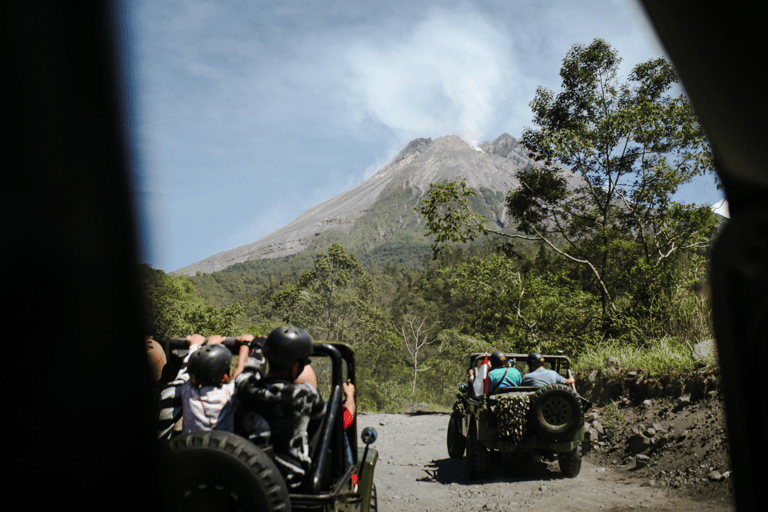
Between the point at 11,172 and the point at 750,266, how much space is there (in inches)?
186

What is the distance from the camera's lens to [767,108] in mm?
1079

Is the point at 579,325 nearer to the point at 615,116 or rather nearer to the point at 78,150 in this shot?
the point at 615,116

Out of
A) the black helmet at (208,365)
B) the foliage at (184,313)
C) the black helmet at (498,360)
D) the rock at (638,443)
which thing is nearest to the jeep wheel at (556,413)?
the black helmet at (498,360)

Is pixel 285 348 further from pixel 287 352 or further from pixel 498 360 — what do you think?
pixel 498 360

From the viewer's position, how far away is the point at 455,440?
399 inches

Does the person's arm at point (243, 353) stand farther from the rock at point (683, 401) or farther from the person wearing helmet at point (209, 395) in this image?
the rock at point (683, 401)

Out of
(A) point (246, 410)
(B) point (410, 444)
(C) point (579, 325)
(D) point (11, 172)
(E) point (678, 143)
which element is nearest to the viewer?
(A) point (246, 410)

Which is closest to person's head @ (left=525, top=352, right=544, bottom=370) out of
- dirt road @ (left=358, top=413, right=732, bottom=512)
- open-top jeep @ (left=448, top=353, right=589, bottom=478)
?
open-top jeep @ (left=448, top=353, right=589, bottom=478)

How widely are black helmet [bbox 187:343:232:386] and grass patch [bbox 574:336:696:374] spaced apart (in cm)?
795

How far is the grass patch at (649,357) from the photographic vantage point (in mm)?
8737

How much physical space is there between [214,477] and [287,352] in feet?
3.00

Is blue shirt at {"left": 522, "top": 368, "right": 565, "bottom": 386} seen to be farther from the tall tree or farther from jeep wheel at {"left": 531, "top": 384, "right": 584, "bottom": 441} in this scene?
the tall tree

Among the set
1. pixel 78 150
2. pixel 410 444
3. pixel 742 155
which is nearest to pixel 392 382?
pixel 410 444

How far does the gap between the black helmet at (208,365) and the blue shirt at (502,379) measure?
19.5 feet
